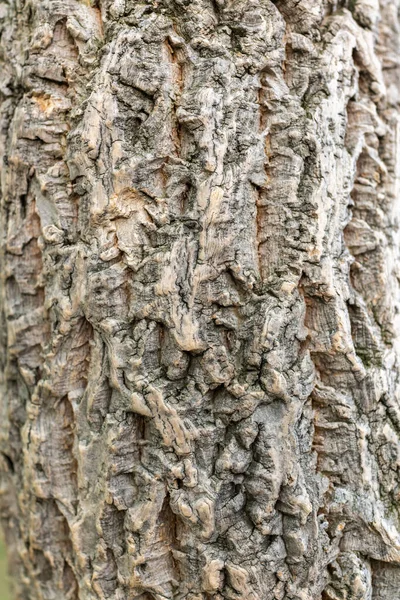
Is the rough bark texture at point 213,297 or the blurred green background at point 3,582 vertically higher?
the rough bark texture at point 213,297

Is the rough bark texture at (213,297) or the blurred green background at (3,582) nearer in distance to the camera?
the rough bark texture at (213,297)

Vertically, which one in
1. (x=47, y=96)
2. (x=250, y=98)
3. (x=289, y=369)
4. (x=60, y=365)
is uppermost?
(x=250, y=98)

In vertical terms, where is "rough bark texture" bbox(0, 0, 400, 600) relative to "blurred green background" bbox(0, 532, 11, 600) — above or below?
above

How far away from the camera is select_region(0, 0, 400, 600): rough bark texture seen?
1103mm

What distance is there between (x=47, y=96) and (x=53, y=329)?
0.55 m

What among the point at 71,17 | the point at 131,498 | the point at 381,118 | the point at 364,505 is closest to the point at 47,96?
the point at 71,17

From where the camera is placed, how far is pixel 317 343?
1.15 metres

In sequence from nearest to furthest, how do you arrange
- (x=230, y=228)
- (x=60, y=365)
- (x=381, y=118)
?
(x=230, y=228) → (x=60, y=365) → (x=381, y=118)

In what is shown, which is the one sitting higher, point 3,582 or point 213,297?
point 213,297

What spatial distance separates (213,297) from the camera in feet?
3.62

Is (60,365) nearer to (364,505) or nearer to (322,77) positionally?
(364,505)

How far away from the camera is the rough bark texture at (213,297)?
110 cm

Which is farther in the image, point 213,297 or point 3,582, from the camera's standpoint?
point 3,582

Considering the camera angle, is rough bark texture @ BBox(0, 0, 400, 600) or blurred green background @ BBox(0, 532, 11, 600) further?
blurred green background @ BBox(0, 532, 11, 600)
